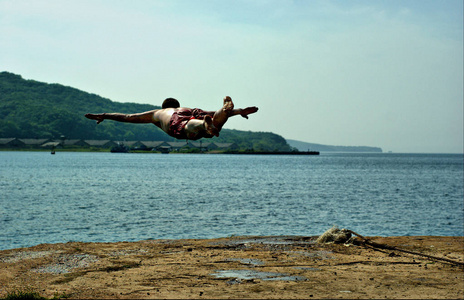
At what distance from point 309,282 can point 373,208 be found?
45.4 m

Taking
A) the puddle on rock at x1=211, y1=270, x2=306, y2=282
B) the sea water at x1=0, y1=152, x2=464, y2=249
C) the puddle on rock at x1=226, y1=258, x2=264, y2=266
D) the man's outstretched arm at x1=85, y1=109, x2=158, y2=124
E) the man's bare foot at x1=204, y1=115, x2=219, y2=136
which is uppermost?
the man's outstretched arm at x1=85, y1=109, x2=158, y2=124

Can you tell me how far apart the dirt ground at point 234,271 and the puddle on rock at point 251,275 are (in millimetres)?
36

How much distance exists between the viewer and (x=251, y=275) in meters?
17.5

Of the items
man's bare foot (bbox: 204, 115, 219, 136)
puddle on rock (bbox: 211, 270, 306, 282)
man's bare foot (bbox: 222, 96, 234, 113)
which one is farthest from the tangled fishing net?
man's bare foot (bbox: 222, 96, 234, 113)

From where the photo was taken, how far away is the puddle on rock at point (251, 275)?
16.8 m

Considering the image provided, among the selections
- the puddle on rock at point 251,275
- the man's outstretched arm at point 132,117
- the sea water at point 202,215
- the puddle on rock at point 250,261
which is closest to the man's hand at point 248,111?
the man's outstretched arm at point 132,117

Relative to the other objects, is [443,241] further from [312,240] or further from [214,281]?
[214,281]

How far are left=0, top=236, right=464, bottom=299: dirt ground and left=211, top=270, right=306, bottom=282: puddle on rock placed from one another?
0.04 m

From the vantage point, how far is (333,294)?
1419 cm

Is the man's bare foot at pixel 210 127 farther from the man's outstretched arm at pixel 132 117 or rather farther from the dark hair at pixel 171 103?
the dark hair at pixel 171 103

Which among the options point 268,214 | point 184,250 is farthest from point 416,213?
point 184,250

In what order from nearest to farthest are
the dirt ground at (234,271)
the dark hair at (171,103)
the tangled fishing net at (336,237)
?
the dark hair at (171,103), the dirt ground at (234,271), the tangled fishing net at (336,237)

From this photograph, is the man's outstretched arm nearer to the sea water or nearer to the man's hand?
the man's hand

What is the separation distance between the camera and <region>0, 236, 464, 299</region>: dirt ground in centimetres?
1477
